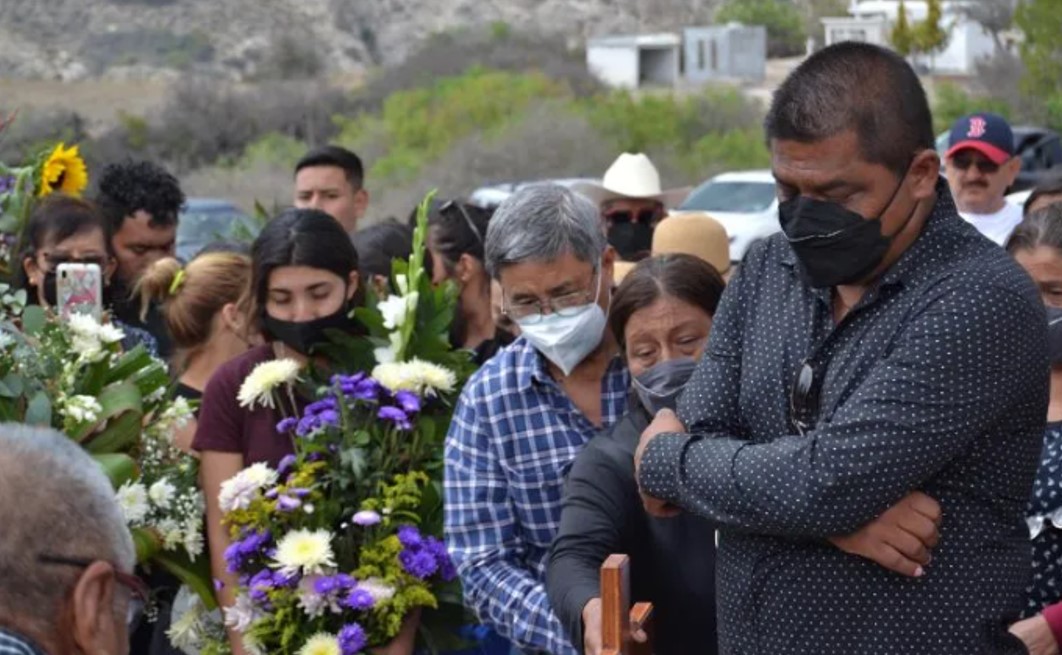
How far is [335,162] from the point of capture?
898cm

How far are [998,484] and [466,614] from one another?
229 centimetres

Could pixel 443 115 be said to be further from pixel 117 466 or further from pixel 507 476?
pixel 507 476

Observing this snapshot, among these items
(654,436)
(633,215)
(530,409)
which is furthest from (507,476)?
(633,215)

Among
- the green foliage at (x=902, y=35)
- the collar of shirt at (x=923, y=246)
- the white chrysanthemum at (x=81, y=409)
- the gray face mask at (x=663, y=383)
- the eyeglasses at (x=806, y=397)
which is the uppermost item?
the collar of shirt at (x=923, y=246)

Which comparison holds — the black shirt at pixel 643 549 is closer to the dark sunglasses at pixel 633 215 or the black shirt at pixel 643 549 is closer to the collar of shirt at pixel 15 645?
the collar of shirt at pixel 15 645

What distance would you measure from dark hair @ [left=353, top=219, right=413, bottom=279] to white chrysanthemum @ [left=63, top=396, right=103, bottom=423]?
240 cm

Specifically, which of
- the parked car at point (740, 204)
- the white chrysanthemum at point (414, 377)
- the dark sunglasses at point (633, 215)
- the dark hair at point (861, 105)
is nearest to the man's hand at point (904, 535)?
the dark hair at point (861, 105)

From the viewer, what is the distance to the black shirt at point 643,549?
4219 millimetres

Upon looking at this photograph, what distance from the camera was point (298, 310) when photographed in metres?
5.75

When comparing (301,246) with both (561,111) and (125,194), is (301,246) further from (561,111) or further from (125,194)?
(561,111)

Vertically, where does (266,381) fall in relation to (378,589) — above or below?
above

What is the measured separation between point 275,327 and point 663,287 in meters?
1.50

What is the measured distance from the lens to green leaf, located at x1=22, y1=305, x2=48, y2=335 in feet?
17.9

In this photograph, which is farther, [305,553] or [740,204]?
[740,204]
